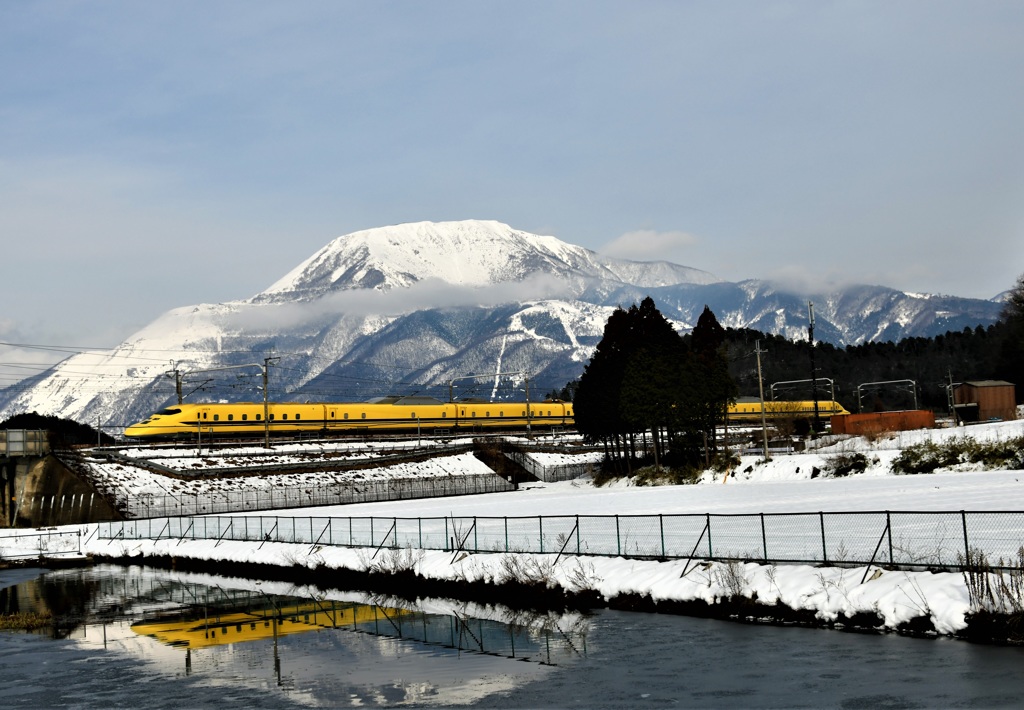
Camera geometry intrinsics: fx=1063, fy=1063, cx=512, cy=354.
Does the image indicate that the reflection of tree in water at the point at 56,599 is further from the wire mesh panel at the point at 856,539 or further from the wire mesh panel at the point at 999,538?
the wire mesh panel at the point at 999,538

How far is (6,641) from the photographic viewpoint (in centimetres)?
2961

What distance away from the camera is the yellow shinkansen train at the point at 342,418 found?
107 meters

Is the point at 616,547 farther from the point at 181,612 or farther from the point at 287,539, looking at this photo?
the point at 287,539

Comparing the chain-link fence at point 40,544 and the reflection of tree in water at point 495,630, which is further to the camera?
the chain-link fence at point 40,544

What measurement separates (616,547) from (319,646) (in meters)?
11.8

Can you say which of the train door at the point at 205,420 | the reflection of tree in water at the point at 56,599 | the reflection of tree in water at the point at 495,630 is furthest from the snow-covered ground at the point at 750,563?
the train door at the point at 205,420

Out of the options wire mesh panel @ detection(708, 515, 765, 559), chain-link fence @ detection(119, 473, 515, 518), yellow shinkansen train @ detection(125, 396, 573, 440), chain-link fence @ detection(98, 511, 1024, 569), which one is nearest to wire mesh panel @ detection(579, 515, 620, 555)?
chain-link fence @ detection(98, 511, 1024, 569)

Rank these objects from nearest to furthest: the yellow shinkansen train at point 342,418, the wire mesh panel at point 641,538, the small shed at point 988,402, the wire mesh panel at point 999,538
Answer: the wire mesh panel at point 999,538 < the wire mesh panel at point 641,538 < the small shed at point 988,402 < the yellow shinkansen train at point 342,418

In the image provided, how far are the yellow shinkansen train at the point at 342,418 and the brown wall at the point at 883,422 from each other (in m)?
46.9

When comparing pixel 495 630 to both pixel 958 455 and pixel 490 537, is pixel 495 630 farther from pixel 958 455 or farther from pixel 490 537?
pixel 958 455

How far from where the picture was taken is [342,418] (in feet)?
387

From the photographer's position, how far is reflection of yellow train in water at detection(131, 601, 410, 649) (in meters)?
28.5

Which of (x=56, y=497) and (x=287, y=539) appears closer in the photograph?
(x=287, y=539)

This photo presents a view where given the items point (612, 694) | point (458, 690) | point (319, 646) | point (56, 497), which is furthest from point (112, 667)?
point (56, 497)
